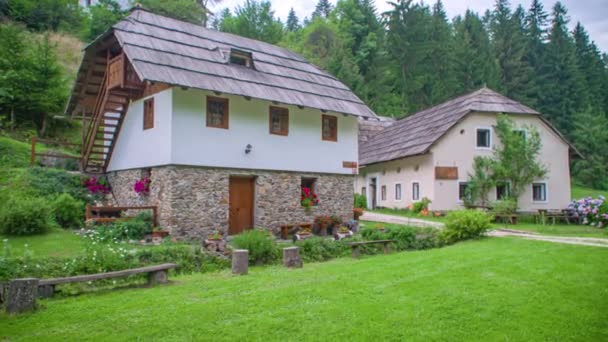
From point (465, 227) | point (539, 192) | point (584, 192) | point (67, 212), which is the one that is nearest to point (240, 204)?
point (67, 212)

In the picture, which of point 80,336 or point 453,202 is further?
point 453,202

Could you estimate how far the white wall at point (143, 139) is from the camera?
13633 mm

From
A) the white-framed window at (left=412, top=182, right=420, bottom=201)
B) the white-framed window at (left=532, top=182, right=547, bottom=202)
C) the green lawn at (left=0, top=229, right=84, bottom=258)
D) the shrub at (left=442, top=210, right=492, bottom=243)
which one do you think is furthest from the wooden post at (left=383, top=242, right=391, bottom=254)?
the white-framed window at (left=532, top=182, right=547, bottom=202)

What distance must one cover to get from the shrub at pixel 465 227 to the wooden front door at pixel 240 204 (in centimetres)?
630

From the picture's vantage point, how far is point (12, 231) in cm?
1152

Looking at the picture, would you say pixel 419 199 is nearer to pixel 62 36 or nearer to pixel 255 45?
pixel 255 45

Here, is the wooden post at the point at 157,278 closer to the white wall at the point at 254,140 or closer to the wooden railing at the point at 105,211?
the wooden railing at the point at 105,211

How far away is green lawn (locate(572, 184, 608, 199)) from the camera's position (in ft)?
115

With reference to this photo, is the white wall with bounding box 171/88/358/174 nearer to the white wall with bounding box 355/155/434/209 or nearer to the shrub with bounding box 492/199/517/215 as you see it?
the white wall with bounding box 355/155/434/209

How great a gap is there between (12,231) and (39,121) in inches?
484

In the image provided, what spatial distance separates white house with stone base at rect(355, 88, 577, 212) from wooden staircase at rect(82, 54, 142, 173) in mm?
13791

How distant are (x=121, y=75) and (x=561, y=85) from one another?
152 ft

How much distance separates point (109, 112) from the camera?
1702cm

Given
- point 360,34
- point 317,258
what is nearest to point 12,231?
point 317,258
